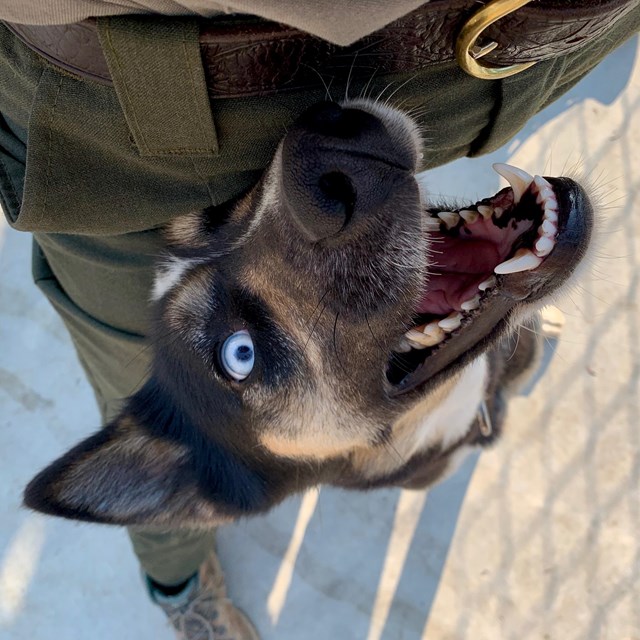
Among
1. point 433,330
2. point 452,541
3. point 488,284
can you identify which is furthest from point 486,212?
point 452,541

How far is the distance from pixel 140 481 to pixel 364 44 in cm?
142

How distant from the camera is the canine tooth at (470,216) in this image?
1.73m

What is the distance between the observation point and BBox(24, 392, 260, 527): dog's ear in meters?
1.76

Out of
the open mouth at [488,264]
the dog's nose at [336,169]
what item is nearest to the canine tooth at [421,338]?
the open mouth at [488,264]

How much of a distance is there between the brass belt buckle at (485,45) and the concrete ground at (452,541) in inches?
72.8

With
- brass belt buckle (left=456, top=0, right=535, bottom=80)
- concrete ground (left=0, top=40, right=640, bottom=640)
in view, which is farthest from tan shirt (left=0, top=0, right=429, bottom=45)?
concrete ground (left=0, top=40, right=640, bottom=640)

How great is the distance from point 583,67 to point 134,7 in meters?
1.18

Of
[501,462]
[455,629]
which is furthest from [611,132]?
[455,629]

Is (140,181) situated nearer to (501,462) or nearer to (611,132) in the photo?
(501,462)

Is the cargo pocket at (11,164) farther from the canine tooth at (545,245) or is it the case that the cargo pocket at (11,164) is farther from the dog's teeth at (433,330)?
the canine tooth at (545,245)

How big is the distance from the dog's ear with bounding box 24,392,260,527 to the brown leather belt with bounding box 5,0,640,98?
43.3 inches

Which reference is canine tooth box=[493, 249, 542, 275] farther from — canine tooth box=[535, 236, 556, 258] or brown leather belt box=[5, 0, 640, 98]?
brown leather belt box=[5, 0, 640, 98]

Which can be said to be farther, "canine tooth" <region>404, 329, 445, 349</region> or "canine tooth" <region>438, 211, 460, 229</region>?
"canine tooth" <region>438, 211, 460, 229</region>

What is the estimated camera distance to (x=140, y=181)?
1438 mm
